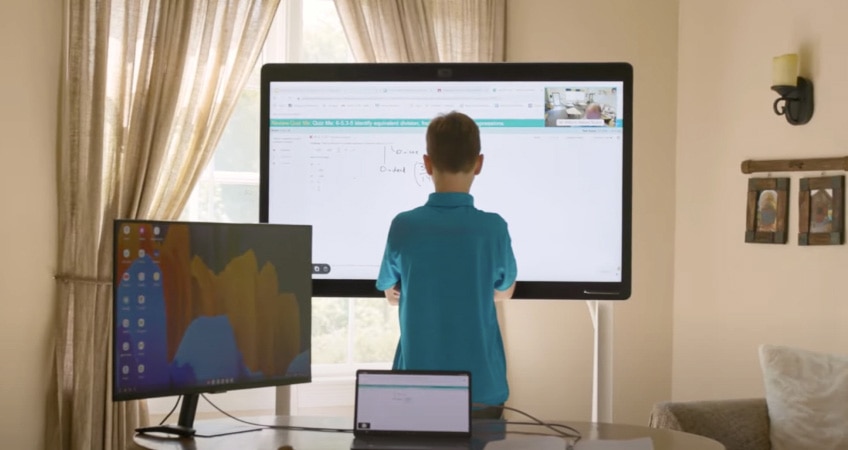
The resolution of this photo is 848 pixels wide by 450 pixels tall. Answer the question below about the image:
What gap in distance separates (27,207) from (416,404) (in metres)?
2.20

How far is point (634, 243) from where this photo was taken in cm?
455

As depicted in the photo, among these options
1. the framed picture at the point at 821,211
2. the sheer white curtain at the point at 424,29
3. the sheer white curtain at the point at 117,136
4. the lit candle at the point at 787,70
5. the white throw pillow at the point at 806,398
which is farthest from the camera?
the sheer white curtain at the point at 424,29

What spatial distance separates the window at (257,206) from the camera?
427cm

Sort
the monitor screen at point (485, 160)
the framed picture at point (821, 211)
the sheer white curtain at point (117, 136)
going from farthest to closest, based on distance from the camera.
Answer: the sheer white curtain at point (117, 136) → the framed picture at point (821, 211) → the monitor screen at point (485, 160)

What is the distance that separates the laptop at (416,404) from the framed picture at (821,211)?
2010mm

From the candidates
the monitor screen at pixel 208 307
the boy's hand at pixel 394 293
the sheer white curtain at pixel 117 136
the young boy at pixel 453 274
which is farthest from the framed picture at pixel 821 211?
the sheer white curtain at pixel 117 136

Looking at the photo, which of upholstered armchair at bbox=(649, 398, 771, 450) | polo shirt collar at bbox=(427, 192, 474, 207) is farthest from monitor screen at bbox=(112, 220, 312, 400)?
upholstered armchair at bbox=(649, 398, 771, 450)

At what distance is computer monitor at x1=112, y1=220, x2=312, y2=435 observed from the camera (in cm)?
199

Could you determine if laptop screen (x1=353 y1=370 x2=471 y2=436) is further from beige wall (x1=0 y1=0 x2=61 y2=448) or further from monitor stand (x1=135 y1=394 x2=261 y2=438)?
beige wall (x1=0 y1=0 x2=61 y2=448)

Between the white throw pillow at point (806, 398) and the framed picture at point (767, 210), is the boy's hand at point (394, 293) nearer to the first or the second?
the white throw pillow at point (806, 398)

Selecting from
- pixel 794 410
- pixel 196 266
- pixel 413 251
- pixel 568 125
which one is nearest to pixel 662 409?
pixel 794 410

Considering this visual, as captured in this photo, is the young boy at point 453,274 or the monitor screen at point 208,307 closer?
the monitor screen at point 208,307

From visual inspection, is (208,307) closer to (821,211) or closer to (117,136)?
(117,136)

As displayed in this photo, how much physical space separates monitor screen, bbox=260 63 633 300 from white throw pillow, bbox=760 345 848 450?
2.39 feet
